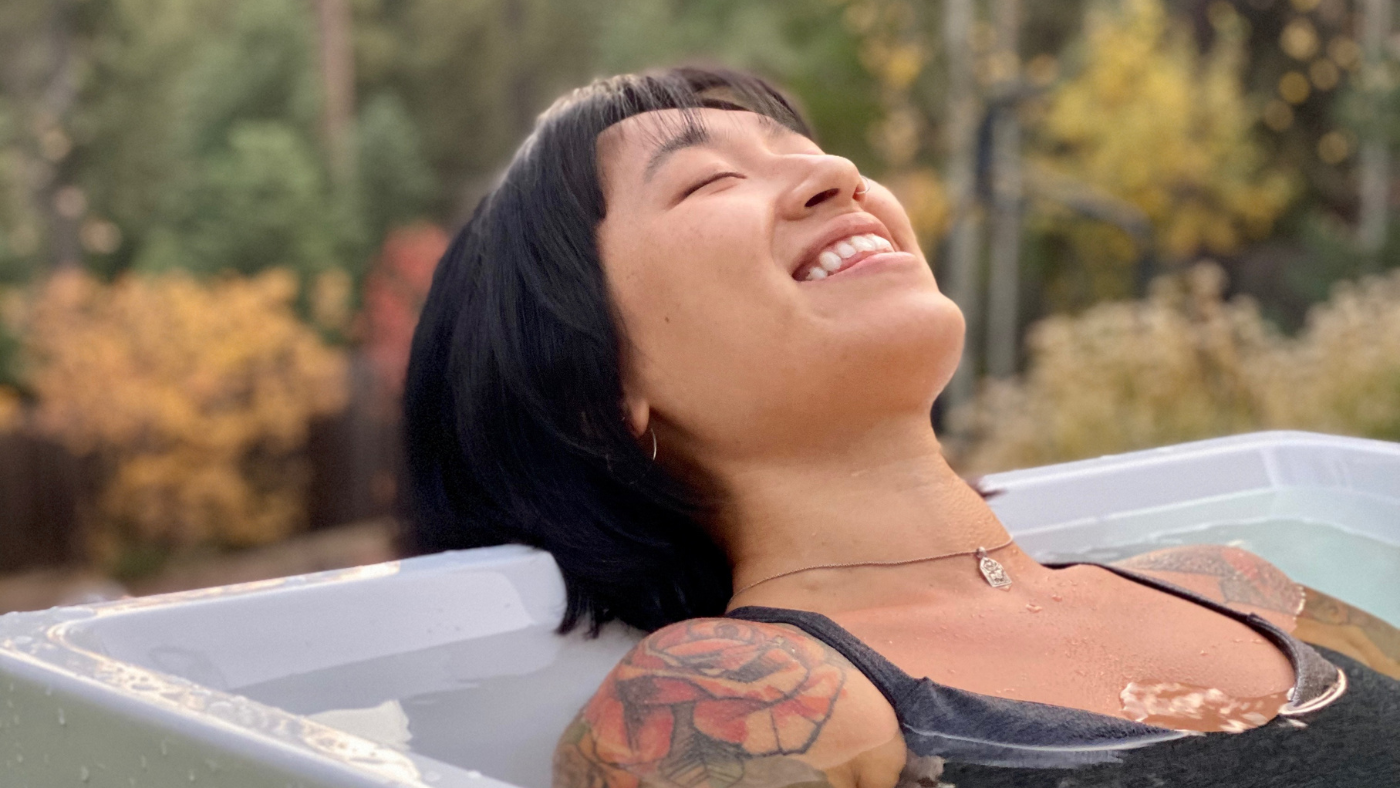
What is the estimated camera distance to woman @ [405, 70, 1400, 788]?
54.9 inches

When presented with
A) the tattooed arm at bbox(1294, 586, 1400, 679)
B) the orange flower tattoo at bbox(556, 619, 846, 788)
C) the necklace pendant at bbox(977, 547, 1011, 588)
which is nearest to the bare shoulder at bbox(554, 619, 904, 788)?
the orange flower tattoo at bbox(556, 619, 846, 788)

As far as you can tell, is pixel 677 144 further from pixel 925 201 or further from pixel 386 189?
pixel 386 189

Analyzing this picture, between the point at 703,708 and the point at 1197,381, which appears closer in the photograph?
the point at 703,708

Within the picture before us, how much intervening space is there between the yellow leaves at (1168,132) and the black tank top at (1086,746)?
29.4 feet

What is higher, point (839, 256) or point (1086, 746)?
point (839, 256)

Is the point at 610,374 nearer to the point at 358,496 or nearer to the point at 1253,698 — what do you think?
the point at 1253,698

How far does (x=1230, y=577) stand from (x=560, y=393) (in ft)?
3.30

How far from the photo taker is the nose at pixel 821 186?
1.63 metres

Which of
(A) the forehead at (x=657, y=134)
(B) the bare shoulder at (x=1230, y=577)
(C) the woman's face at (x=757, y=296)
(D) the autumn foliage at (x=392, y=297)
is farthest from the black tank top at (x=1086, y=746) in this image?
(D) the autumn foliage at (x=392, y=297)

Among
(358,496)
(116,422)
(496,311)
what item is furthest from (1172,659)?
(358,496)

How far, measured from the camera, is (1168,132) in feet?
32.1

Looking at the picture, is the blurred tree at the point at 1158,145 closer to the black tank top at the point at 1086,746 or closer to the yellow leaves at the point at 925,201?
the yellow leaves at the point at 925,201

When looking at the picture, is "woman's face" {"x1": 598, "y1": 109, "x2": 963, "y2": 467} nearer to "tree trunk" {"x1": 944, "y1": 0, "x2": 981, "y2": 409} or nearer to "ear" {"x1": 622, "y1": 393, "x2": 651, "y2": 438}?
"ear" {"x1": 622, "y1": 393, "x2": 651, "y2": 438}

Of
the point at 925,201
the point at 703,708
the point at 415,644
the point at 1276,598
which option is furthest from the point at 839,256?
the point at 925,201
